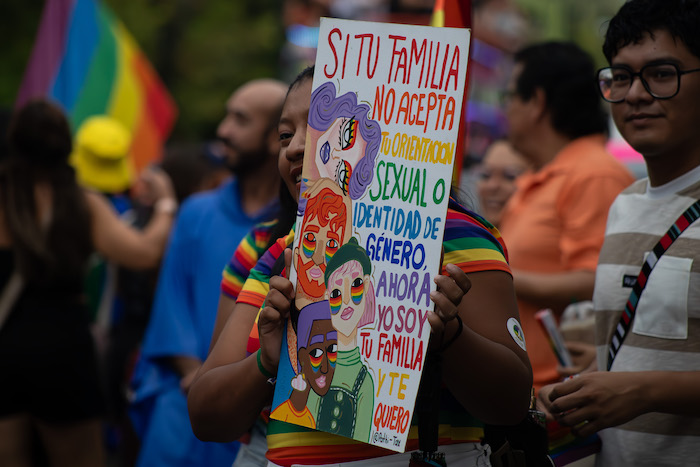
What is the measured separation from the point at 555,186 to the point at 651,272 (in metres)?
1.26

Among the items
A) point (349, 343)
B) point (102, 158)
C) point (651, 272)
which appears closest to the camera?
point (349, 343)

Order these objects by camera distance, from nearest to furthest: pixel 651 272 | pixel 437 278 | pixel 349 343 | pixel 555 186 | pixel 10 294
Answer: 1. pixel 437 278
2. pixel 349 343
3. pixel 651 272
4. pixel 555 186
5. pixel 10 294

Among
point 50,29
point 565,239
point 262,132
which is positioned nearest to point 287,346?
point 565,239

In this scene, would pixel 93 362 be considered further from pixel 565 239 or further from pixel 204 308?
pixel 565 239

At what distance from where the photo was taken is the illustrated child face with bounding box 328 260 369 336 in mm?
1840

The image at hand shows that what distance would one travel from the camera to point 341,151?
1.90 metres

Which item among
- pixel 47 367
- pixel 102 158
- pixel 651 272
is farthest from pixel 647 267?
pixel 102 158

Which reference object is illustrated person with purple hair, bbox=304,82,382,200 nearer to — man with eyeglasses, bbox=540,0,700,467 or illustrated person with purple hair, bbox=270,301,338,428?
illustrated person with purple hair, bbox=270,301,338,428

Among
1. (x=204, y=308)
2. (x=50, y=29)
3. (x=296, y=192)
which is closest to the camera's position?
(x=296, y=192)

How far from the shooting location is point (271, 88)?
4453 millimetres

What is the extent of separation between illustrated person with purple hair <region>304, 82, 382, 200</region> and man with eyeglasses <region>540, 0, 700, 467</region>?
75 cm

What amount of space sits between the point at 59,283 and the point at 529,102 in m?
2.27

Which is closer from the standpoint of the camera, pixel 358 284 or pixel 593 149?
pixel 358 284
